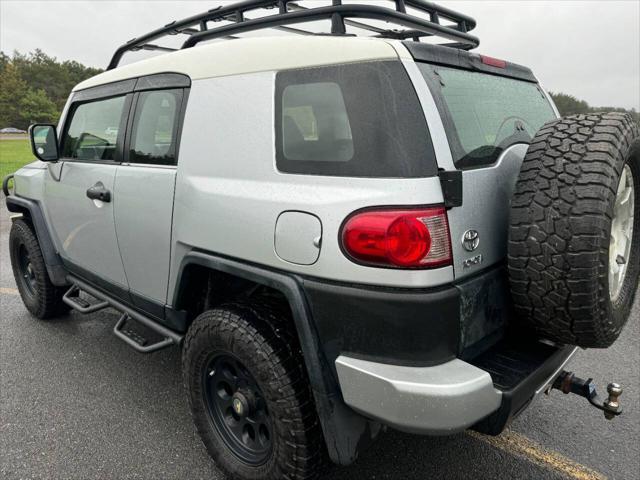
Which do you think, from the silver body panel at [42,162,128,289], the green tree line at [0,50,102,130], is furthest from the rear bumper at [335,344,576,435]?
the green tree line at [0,50,102,130]

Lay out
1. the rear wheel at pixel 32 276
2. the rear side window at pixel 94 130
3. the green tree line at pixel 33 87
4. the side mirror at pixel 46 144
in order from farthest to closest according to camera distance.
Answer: the green tree line at pixel 33 87, the rear wheel at pixel 32 276, the side mirror at pixel 46 144, the rear side window at pixel 94 130

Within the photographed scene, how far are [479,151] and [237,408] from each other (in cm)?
152

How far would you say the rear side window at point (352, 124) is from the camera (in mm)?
1621

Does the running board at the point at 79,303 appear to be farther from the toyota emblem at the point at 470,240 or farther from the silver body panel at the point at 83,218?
the toyota emblem at the point at 470,240

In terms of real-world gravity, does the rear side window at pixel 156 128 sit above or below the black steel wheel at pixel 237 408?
above

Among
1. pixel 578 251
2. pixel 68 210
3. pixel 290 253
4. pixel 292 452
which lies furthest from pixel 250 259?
pixel 68 210

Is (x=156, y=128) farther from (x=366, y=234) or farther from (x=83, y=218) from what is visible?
(x=366, y=234)

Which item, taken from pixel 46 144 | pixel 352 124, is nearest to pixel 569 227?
pixel 352 124

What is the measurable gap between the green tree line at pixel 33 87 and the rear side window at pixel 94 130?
8332cm

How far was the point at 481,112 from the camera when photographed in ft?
6.53

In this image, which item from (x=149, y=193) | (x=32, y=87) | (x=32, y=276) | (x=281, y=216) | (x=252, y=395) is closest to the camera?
(x=281, y=216)

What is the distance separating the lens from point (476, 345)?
178 centimetres

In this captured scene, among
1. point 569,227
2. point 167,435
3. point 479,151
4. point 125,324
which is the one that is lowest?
point 167,435

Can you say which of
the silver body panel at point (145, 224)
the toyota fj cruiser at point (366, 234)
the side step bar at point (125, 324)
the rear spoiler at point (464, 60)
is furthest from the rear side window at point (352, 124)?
the side step bar at point (125, 324)
